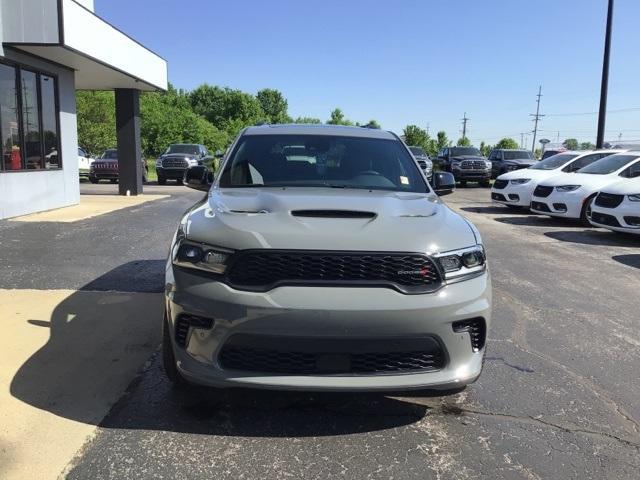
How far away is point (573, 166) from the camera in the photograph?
15.1 m

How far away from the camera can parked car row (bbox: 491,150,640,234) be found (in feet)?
33.8

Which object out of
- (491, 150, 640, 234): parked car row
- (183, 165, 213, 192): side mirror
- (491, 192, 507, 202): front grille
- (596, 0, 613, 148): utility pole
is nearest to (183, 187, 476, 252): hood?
(183, 165, 213, 192): side mirror

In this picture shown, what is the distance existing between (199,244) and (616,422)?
8.80ft

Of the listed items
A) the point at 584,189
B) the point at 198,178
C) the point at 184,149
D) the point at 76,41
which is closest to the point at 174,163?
the point at 184,149

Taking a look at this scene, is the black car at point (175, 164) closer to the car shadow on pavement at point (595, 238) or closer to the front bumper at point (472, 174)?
the front bumper at point (472, 174)

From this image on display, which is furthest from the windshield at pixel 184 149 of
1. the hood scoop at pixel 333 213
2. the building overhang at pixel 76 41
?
the hood scoop at pixel 333 213

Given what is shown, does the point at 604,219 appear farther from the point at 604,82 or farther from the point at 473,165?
the point at 473,165

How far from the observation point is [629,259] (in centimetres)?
880

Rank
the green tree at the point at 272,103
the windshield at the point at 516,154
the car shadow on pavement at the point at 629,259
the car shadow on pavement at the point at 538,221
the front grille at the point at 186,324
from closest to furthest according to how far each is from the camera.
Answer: the front grille at the point at 186,324, the car shadow on pavement at the point at 629,259, the car shadow on pavement at the point at 538,221, the windshield at the point at 516,154, the green tree at the point at 272,103

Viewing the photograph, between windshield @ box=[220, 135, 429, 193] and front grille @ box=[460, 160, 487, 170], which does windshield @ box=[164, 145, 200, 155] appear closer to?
front grille @ box=[460, 160, 487, 170]

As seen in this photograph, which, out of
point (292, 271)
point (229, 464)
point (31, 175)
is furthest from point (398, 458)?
point (31, 175)

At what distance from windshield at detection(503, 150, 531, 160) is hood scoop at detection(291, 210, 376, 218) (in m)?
25.9

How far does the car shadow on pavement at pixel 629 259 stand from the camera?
27.6 ft

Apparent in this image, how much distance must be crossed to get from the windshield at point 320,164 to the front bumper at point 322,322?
1.52 meters
